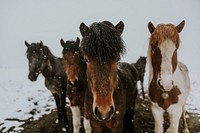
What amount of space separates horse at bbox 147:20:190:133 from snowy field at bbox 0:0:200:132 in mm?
314

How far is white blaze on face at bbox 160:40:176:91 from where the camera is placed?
3070mm

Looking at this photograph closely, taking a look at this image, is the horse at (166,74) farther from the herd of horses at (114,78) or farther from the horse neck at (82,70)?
the horse neck at (82,70)

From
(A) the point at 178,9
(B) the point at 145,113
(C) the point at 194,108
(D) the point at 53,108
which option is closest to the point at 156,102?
(B) the point at 145,113

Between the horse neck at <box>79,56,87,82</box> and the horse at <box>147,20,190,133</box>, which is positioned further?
the horse neck at <box>79,56,87,82</box>

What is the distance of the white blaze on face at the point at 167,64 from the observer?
10.1ft

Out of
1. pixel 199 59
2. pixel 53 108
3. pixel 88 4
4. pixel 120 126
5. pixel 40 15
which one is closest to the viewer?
pixel 120 126

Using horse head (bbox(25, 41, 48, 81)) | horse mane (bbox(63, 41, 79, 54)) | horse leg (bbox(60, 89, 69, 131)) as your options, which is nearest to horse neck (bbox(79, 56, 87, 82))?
horse mane (bbox(63, 41, 79, 54))

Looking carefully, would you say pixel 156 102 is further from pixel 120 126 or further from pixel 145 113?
pixel 145 113

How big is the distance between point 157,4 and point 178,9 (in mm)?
2904

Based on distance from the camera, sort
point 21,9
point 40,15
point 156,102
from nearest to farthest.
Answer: point 156,102, point 21,9, point 40,15

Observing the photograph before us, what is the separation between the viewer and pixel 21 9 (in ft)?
125

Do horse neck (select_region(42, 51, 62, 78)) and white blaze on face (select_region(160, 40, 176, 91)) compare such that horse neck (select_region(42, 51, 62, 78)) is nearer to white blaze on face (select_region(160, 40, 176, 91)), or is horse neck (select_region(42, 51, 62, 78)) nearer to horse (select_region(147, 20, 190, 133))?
horse (select_region(147, 20, 190, 133))

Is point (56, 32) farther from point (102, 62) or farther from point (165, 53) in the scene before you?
point (102, 62)

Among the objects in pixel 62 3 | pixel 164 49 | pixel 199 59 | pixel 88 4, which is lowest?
pixel 164 49
